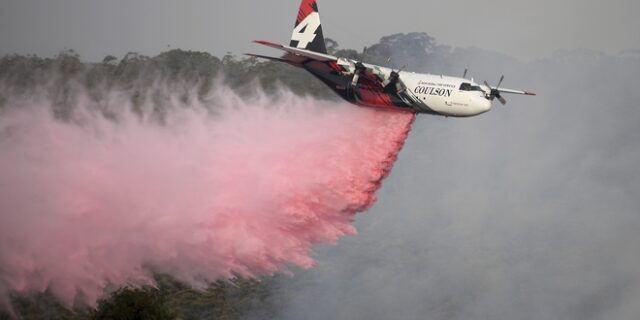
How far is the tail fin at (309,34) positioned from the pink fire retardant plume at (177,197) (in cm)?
254

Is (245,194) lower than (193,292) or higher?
higher

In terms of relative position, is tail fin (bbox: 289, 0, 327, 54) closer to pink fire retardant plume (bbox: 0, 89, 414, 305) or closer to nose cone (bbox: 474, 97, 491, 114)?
pink fire retardant plume (bbox: 0, 89, 414, 305)

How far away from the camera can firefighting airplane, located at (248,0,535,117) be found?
52469 mm

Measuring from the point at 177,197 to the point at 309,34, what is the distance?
828 centimetres

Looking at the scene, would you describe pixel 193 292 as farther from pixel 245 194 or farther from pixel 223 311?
pixel 245 194

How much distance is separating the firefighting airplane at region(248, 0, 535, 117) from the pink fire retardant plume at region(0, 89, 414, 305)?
123 cm

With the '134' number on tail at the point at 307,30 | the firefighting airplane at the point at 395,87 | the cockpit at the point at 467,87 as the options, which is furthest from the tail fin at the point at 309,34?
the cockpit at the point at 467,87

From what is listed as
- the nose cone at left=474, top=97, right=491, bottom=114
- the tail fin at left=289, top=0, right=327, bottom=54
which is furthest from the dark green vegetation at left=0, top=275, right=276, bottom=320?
the nose cone at left=474, top=97, right=491, bottom=114

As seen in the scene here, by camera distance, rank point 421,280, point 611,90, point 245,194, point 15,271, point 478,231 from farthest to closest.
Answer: point 611,90
point 478,231
point 421,280
point 245,194
point 15,271

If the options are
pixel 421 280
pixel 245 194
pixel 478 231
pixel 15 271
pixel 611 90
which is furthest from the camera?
pixel 611 90

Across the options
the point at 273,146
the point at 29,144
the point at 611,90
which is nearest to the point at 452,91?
the point at 273,146

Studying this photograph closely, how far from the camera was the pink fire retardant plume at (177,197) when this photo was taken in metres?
52.8

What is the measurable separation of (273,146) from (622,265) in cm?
1794

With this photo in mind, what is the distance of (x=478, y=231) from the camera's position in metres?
67.7
